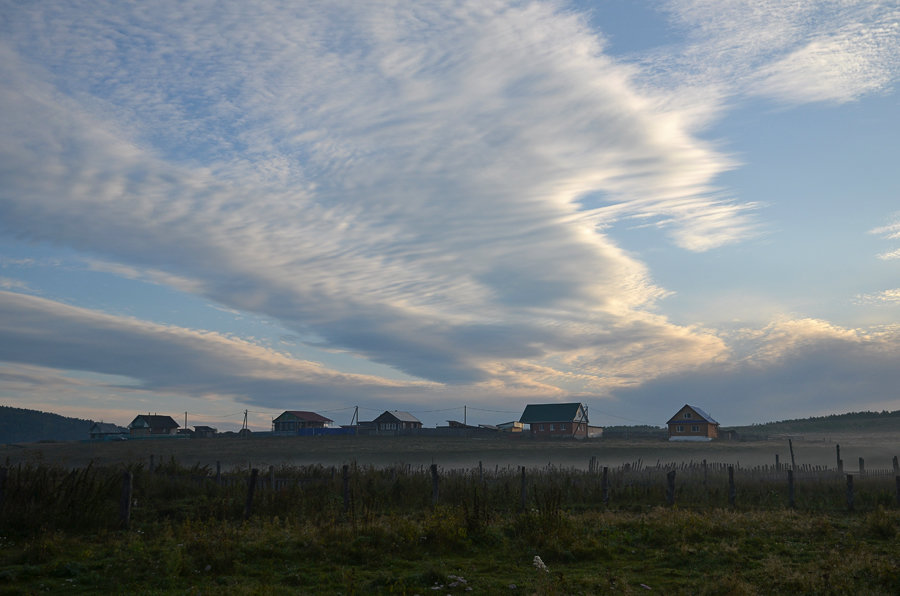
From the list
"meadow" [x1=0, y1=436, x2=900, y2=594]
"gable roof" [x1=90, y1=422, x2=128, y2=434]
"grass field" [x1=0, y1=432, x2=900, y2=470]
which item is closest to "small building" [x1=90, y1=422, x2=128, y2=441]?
"gable roof" [x1=90, y1=422, x2=128, y2=434]

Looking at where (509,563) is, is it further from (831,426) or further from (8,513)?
(831,426)

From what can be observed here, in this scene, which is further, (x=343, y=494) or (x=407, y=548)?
(x=343, y=494)

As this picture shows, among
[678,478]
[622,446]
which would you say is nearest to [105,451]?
[622,446]

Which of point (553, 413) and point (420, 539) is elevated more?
point (553, 413)

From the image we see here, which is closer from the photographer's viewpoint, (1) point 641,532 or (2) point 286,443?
(1) point 641,532

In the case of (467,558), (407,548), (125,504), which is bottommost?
(467,558)

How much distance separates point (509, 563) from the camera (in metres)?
17.1

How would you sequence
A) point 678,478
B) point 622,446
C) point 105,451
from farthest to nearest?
point 622,446, point 105,451, point 678,478

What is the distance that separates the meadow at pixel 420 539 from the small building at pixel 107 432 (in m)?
104

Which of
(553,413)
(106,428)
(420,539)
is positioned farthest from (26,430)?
(420,539)

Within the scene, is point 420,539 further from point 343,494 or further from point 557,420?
point 557,420

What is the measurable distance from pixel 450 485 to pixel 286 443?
63.5 m

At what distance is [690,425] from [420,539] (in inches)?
3680

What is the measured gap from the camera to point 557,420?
11169 cm
